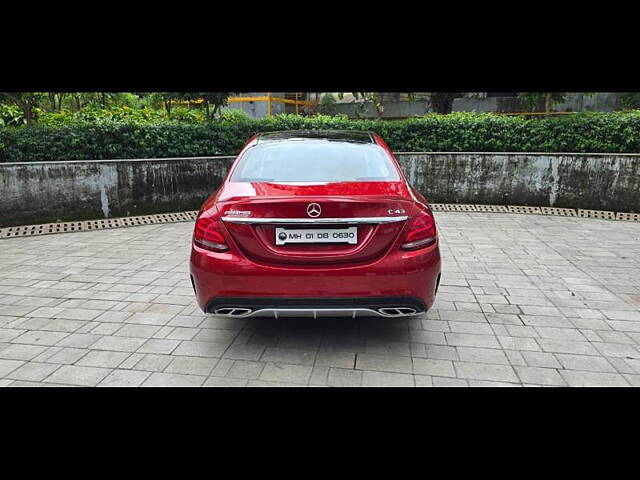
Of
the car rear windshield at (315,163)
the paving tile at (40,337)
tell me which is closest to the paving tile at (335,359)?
the car rear windshield at (315,163)

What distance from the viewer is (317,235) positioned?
284 cm

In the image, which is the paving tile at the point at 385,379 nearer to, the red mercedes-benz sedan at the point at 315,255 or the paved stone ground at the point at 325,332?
the paved stone ground at the point at 325,332

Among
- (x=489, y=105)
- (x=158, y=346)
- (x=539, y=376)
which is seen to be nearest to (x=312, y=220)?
(x=158, y=346)

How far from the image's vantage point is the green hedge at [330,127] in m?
7.56

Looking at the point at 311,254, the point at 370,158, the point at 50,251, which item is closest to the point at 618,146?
the point at 370,158

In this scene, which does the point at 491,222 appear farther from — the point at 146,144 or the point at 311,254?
the point at 146,144

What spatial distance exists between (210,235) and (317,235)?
0.73m

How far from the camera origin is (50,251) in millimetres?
5973

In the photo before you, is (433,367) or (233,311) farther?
(433,367)

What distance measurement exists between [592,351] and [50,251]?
6.43m

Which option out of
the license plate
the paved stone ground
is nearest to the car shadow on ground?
the paved stone ground

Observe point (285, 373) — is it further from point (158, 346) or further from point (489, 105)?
point (489, 105)

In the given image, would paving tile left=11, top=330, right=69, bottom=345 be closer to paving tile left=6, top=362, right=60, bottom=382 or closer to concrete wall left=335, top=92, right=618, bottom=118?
paving tile left=6, top=362, right=60, bottom=382

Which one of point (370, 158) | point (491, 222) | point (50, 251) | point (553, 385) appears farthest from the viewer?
point (491, 222)
